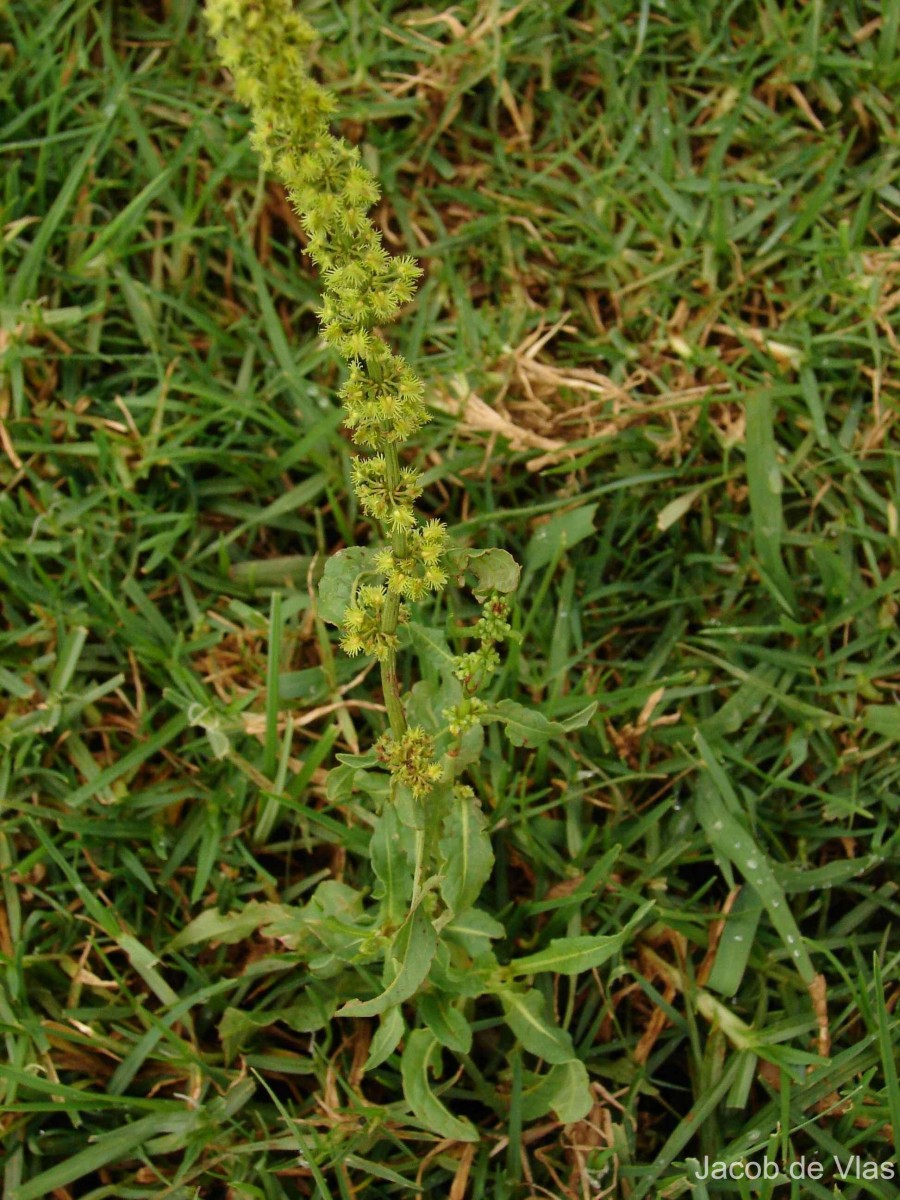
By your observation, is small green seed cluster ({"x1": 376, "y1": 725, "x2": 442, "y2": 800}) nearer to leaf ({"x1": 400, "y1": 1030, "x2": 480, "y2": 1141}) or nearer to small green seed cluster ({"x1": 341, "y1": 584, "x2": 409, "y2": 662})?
small green seed cluster ({"x1": 341, "y1": 584, "x2": 409, "y2": 662})

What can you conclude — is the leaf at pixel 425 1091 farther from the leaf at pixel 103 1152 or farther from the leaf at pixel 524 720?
the leaf at pixel 524 720

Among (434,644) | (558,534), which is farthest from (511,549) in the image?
(434,644)

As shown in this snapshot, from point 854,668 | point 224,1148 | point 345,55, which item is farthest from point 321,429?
point 224,1148

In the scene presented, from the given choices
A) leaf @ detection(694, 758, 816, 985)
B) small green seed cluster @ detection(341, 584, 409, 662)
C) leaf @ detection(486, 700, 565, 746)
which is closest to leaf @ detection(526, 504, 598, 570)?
leaf @ detection(694, 758, 816, 985)

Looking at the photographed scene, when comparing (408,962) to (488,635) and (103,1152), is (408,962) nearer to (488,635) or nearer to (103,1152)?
(488,635)

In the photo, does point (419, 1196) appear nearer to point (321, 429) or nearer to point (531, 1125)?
point (531, 1125)

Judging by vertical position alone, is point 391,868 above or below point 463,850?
below
